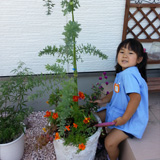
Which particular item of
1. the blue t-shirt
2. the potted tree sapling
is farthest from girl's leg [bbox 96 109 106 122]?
the potted tree sapling

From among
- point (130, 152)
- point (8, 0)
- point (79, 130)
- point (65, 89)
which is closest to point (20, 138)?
point (79, 130)

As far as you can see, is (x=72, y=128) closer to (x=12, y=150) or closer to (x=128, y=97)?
(x=128, y=97)

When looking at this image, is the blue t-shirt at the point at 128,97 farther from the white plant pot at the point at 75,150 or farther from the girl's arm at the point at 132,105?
the white plant pot at the point at 75,150

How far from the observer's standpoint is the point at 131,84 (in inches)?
51.4

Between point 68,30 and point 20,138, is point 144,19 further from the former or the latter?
point 20,138

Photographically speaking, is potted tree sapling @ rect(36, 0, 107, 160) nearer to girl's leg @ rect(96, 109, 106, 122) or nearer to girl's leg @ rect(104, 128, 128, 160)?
girl's leg @ rect(104, 128, 128, 160)

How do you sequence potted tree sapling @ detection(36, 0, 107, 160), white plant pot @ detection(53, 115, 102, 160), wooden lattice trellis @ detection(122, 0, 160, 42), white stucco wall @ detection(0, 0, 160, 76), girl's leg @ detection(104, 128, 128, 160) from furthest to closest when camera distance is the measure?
1. wooden lattice trellis @ detection(122, 0, 160, 42)
2. white stucco wall @ detection(0, 0, 160, 76)
3. girl's leg @ detection(104, 128, 128, 160)
4. white plant pot @ detection(53, 115, 102, 160)
5. potted tree sapling @ detection(36, 0, 107, 160)

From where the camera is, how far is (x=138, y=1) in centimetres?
214

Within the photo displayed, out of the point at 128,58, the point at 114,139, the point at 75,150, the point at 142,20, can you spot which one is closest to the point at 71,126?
the point at 75,150

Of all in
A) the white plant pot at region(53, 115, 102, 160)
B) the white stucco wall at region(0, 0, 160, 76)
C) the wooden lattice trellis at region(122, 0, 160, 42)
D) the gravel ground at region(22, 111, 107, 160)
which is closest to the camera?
the white plant pot at region(53, 115, 102, 160)

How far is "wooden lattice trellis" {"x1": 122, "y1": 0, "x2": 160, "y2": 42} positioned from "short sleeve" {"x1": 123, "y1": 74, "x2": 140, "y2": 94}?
1100mm

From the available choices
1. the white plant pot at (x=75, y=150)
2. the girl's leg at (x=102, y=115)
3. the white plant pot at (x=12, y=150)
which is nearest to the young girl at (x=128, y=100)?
the white plant pot at (x=75, y=150)

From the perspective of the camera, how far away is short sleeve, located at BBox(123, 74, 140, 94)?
1.29 meters

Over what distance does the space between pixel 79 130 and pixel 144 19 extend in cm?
186
